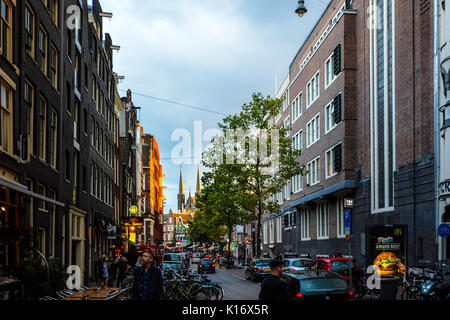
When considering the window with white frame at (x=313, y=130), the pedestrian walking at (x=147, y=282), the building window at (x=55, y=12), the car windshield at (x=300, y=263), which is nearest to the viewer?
the pedestrian walking at (x=147, y=282)

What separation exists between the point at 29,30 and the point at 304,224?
34324 millimetres

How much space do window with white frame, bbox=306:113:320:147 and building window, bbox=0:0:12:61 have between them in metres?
29.1

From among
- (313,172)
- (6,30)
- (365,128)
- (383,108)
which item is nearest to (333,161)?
(365,128)

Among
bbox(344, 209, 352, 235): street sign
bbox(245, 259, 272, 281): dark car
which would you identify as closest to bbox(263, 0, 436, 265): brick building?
bbox(344, 209, 352, 235): street sign

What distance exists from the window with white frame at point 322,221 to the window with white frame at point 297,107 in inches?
372

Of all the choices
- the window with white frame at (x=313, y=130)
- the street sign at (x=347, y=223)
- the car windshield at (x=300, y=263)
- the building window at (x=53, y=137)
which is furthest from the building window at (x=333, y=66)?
the building window at (x=53, y=137)

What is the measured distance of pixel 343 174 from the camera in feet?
121

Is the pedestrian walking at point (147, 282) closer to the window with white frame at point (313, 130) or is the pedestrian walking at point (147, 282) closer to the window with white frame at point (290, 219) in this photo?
the window with white frame at point (313, 130)

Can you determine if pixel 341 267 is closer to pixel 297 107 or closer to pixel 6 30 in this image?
pixel 6 30

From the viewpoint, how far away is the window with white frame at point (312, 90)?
44.5 metres

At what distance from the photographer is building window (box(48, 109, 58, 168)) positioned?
903 inches

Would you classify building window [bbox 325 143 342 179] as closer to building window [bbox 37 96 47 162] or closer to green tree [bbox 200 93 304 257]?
green tree [bbox 200 93 304 257]

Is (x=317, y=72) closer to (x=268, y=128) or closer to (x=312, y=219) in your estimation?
(x=268, y=128)

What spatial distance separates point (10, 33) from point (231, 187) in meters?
26.1
